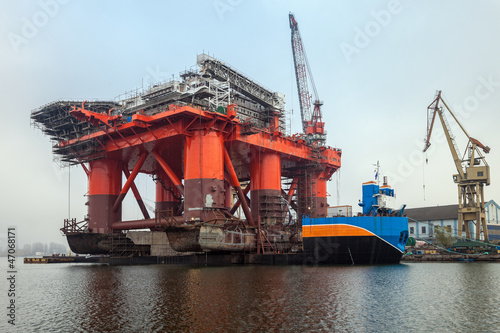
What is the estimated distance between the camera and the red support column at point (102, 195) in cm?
5200

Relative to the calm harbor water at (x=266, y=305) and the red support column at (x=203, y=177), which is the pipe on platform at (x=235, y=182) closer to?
the red support column at (x=203, y=177)

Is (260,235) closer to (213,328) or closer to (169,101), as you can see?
(169,101)

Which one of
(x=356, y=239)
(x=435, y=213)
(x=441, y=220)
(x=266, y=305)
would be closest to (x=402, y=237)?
(x=356, y=239)

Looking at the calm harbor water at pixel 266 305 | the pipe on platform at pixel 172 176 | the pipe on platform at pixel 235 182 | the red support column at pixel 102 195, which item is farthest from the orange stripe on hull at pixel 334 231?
the red support column at pixel 102 195

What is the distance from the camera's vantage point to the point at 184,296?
71.1 feet

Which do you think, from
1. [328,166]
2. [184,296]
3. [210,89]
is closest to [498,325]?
[184,296]

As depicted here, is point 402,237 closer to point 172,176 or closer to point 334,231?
point 334,231

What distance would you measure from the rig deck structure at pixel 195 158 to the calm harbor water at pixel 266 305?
1516 centimetres

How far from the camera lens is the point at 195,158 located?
43531 mm

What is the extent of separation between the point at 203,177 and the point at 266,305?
25.0m

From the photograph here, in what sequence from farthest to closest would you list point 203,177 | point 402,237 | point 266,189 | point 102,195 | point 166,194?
point 166,194 → point 102,195 → point 266,189 → point 203,177 → point 402,237

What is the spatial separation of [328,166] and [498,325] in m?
47.7

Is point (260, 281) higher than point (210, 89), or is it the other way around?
point (210, 89)

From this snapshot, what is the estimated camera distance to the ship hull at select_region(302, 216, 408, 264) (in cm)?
3909
